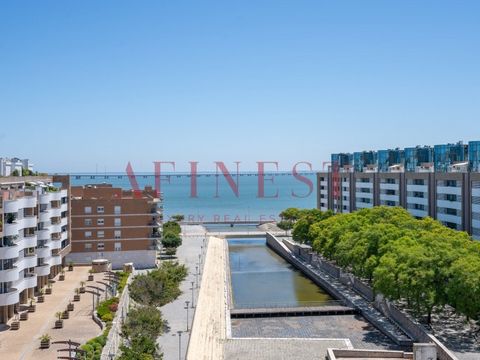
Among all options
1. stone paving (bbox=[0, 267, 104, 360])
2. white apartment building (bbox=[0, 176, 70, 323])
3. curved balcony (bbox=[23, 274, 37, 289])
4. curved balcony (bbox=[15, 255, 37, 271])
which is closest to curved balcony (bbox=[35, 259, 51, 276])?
white apartment building (bbox=[0, 176, 70, 323])

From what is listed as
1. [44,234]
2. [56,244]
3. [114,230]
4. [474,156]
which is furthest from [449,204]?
[44,234]

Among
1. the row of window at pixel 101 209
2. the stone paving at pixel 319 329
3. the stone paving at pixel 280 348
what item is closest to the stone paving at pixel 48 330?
the stone paving at pixel 280 348

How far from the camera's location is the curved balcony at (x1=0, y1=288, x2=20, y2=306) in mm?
32031

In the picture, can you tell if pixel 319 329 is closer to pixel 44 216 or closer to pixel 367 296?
pixel 367 296

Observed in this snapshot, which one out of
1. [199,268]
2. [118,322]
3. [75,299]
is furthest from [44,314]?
[199,268]

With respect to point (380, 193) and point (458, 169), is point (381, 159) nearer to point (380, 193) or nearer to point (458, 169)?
point (380, 193)

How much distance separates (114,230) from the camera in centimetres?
5400

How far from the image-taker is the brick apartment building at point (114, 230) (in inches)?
2112

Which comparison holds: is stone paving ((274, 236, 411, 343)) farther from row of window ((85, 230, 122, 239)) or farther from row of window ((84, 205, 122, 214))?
row of window ((84, 205, 122, 214))

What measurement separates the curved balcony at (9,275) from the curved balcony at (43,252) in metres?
9.19

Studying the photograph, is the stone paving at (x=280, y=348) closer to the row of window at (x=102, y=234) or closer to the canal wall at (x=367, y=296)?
the canal wall at (x=367, y=296)

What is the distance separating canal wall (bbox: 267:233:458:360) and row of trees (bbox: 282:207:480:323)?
1263 mm

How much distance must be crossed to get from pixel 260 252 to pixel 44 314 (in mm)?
38947

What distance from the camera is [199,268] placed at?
169 feet
